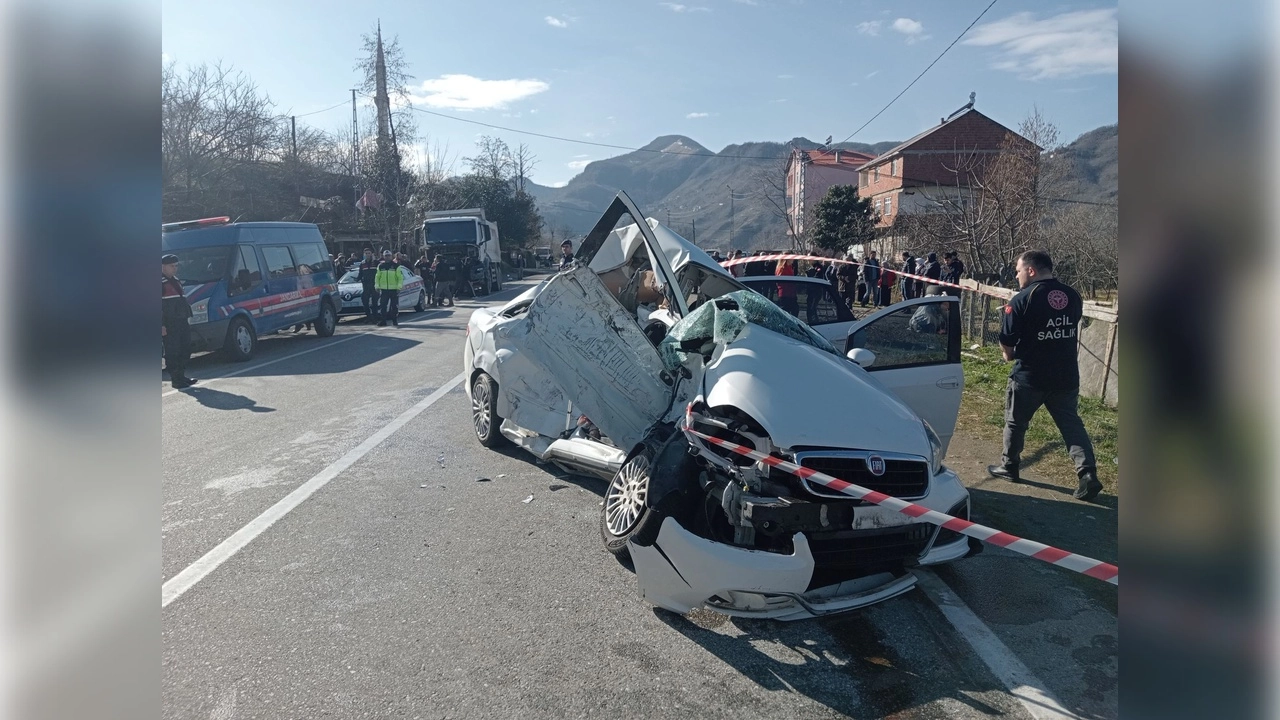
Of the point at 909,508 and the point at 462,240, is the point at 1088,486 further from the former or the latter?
the point at 462,240

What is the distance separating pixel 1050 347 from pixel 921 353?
91 cm

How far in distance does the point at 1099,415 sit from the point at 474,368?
6.05 meters

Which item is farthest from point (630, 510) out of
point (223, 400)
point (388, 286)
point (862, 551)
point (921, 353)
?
point (388, 286)

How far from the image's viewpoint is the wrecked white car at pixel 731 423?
3.61 meters

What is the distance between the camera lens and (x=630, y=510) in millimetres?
4238

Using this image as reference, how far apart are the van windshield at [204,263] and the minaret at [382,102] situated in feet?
31.4

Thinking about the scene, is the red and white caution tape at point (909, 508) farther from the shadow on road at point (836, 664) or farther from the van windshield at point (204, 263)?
the van windshield at point (204, 263)

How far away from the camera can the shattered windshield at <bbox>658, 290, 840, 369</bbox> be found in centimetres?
501

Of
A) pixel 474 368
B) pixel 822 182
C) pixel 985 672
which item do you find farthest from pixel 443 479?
pixel 822 182

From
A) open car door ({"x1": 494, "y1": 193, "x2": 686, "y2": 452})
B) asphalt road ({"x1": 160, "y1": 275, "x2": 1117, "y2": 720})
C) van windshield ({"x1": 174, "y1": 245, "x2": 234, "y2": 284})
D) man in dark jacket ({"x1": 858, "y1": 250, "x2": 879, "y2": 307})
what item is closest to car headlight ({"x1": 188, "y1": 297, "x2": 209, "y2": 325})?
van windshield ({"x1": 174, "y1": 245, "x2": 234, "y2": 284})

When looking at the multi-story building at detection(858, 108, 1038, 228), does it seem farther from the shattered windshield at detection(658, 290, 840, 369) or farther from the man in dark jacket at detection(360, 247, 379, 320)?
the shattered windshield at detection(658, 290, 840, 369)
